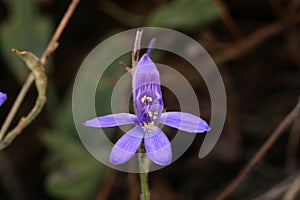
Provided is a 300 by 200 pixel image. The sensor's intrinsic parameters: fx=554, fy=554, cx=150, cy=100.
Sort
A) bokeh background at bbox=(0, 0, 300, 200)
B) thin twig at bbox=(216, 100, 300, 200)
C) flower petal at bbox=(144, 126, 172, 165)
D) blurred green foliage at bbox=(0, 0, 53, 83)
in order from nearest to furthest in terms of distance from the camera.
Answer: flower petal at bbox=(144, 126, 172, 165), thin twig at bbox=(216, 100, 300, 200), bokeh background at bbox=(0, 0, 300, 200), blurred green foliage at bbox=(0, 0, 53, 83)

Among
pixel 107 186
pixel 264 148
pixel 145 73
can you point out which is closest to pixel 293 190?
pixel 264 148

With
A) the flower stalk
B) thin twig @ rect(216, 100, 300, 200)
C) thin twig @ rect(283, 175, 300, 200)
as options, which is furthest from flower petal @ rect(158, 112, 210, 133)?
thin twig @ rect(283, 175, 300, 200)

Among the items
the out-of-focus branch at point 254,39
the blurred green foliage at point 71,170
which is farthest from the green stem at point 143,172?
the out-of-focus branch at point 254,39

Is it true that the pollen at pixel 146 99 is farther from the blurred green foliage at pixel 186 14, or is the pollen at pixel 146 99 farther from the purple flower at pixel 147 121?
the blurred green foliage at pixel 186 14

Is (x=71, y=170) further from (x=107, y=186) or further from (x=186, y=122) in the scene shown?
(x=186, y=122)

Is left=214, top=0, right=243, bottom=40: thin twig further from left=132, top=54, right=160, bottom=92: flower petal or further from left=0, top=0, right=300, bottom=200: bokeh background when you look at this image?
left=132, top=54, right=160, bottom=92: flower petal

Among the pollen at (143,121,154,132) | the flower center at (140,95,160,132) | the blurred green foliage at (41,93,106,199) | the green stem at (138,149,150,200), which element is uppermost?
the blurred green foliage at (41,93,106,199)

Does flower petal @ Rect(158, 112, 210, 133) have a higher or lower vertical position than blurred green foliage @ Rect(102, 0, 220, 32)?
lower
